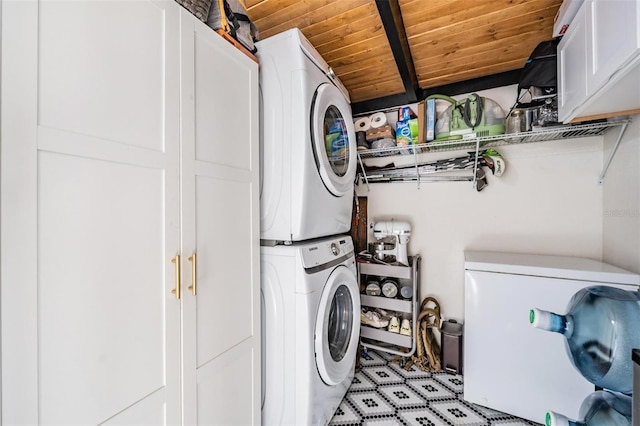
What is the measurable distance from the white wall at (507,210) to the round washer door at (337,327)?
91 centimetres

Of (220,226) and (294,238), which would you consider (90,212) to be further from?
(294,238)

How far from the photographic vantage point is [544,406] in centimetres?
156

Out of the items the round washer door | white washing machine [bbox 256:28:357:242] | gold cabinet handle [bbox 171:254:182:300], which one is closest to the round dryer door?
white washing machine [bbox 256:28:357:242]

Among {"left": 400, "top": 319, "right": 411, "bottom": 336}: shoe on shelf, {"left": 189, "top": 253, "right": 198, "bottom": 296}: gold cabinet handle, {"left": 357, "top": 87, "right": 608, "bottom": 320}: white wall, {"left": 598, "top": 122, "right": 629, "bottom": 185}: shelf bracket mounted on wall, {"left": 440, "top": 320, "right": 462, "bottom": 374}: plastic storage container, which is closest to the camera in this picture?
{"left": 189, "top": 253, "right": 198, "bottom": 296}: gold cabinet handle

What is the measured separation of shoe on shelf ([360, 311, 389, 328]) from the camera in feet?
7.29

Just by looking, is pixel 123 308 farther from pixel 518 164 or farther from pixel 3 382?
pixel 518 164

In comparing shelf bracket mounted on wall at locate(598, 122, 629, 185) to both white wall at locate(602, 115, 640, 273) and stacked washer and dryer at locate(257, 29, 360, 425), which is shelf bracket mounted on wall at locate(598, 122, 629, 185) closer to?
white wall at locate(602, 115, 640, 273)

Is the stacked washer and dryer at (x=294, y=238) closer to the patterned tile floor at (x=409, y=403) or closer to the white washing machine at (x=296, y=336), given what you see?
the white washing machine at (x=296, y=336)

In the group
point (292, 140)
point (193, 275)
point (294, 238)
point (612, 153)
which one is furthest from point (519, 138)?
point (193, 275)

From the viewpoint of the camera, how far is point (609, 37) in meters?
0.97

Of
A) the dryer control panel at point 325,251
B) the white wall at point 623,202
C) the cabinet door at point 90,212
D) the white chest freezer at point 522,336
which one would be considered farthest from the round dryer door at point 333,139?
the white wall at point 623,202

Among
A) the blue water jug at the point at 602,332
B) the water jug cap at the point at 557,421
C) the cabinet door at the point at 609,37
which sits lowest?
the water jug cap at the point at 557,421

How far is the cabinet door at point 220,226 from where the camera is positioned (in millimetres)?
963

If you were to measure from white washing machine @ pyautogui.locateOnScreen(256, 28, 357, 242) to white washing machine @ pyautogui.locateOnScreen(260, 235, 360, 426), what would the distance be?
145 mm
